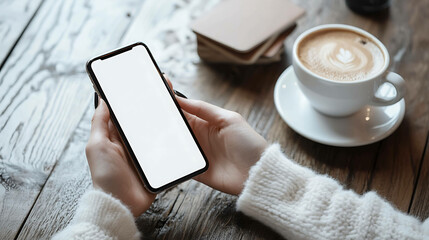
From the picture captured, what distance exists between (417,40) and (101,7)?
2.31ft

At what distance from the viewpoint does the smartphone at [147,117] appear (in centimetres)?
72

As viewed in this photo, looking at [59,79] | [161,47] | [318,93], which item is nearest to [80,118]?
[59,79]

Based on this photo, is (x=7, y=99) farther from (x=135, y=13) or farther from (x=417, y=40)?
(x=417, y=40)

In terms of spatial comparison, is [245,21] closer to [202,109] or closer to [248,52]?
[248,52]

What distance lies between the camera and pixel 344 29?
0.89 meters

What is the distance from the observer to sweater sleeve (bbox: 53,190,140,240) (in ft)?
2.07

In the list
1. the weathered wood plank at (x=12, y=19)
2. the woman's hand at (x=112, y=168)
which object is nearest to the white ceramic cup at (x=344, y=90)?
the woman's hand at (x=112, y=168)

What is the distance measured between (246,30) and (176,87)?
0.19 metres

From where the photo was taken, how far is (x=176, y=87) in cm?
92

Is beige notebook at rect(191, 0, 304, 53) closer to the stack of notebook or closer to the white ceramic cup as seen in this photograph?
the stack of notebook

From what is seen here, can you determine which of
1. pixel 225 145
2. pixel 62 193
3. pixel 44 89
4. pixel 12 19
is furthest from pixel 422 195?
pixel 12 19

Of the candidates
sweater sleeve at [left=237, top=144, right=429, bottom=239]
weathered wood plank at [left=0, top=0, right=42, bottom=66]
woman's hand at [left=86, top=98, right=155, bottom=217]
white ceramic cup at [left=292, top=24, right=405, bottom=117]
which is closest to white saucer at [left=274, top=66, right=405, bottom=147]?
white ceramic cup at [left=292, top=24, right=405, bottom=117]

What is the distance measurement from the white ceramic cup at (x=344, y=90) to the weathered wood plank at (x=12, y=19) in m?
0.58

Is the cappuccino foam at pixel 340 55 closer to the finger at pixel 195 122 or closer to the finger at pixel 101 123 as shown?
the finger at pixel 195 122
